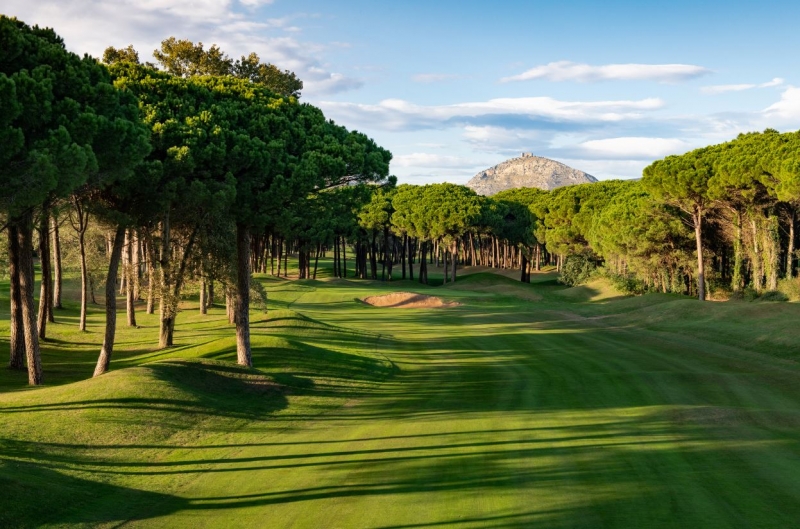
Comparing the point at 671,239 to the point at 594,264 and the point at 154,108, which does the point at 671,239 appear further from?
the point at 154,108

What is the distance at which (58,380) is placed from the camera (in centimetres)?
2373

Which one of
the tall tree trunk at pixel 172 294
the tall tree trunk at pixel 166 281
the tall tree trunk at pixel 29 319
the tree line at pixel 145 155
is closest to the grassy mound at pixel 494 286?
the tall tree trunk at pixel 172 294

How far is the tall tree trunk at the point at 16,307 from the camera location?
76.4ft

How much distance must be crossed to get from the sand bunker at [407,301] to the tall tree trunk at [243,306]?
37688 millimetres

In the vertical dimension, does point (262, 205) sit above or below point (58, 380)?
above

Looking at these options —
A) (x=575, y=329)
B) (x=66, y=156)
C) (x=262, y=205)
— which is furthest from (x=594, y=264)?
(x=66, y=156)

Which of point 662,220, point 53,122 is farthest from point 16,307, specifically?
point 662,220

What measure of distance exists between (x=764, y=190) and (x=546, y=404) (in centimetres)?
4233

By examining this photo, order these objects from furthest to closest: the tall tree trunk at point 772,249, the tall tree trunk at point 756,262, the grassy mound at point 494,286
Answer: the grassy mound at point 494,286 → the tall tree trunk at point 756,262 → the tall tree trunk at point 772,249

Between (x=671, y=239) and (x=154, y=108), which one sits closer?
(x=154, y=108)

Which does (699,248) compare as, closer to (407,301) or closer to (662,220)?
(662,220)

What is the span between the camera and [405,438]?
Answer: 52.3ft

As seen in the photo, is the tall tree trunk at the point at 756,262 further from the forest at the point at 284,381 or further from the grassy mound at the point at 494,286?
the grassy mound at the point at 494,286

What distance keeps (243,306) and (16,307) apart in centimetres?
826
